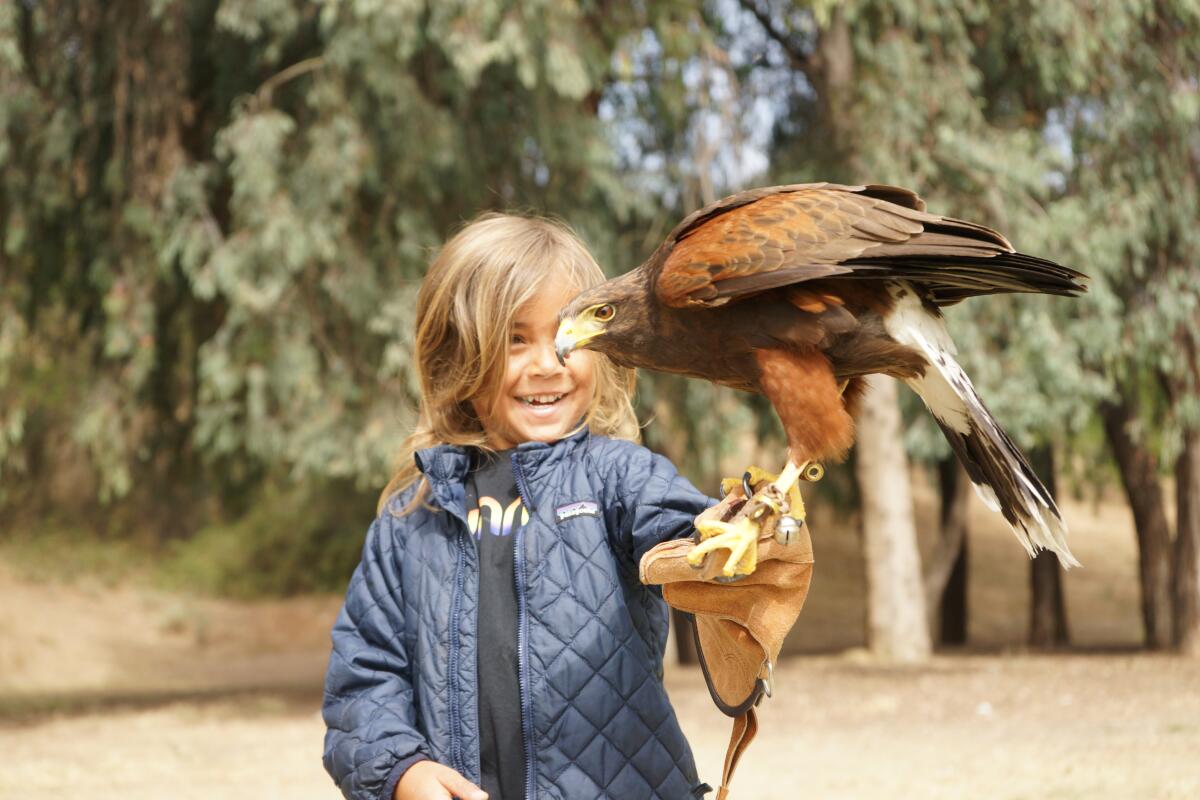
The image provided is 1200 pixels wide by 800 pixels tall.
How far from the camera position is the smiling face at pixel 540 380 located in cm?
252

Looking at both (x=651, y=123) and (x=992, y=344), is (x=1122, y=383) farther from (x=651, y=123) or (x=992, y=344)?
(x=651, y=123)

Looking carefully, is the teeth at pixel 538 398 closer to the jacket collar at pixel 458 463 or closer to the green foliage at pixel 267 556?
the jacket collar at pixel 458 463

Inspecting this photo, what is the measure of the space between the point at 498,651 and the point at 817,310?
0.86m

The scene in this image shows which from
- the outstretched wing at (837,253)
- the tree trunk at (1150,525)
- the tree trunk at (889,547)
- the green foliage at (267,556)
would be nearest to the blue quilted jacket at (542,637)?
the outstretched wing at (837,253)

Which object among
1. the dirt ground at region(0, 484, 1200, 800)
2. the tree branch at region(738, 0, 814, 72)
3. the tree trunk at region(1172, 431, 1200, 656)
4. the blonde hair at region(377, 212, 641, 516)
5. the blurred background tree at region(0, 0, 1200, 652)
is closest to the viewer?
the blonde hair at region(377, 212, 641, 516)

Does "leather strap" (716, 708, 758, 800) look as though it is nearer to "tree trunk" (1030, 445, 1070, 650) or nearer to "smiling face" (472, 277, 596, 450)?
"smiling face" (472, 277, 596, 450)

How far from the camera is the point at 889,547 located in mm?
11312

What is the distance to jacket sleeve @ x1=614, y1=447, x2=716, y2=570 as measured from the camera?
7.43 feet

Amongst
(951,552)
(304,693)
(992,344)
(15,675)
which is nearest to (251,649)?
(15,675)

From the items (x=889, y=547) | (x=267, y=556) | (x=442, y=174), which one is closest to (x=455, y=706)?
(x=442, y=174)

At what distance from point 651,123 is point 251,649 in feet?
37.8

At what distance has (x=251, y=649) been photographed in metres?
18.2

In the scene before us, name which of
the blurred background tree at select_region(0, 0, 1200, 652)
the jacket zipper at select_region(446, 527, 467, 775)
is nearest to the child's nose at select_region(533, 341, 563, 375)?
the jacket zipper at select_region(446, 527, 467, 775)

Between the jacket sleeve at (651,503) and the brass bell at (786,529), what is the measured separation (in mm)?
→ 265
